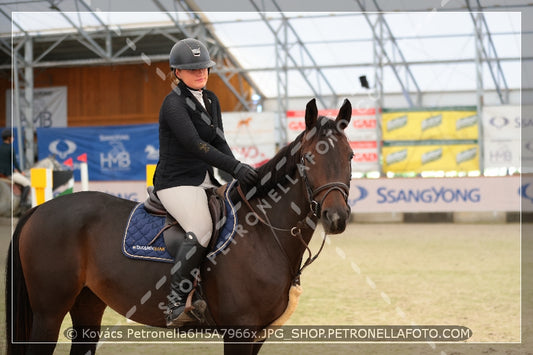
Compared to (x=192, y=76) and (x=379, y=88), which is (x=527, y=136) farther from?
(x=192, y=76)

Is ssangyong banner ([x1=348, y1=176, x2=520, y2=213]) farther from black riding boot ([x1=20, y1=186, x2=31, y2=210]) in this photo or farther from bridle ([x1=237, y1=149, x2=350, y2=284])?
bridle ([x1=237, y1=149, x2=350, y2=284])

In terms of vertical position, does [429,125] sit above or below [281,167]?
above

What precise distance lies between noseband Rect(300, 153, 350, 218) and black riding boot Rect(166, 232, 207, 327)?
654 mm

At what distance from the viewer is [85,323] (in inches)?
153

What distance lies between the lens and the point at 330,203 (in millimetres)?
3002

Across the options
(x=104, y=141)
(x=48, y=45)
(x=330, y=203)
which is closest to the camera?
(x=330, y=203)

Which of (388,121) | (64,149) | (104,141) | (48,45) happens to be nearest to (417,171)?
(388,121)

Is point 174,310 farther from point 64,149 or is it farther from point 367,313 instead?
point 64,149

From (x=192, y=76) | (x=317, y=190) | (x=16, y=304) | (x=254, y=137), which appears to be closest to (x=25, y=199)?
(x=254, y=137)

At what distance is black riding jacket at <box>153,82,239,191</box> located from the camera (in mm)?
3346

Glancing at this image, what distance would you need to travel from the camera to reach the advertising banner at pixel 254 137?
59.6ft

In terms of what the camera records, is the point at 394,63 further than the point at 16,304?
Yes

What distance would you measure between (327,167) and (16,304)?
211cm

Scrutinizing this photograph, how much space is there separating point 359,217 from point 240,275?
14423mm
